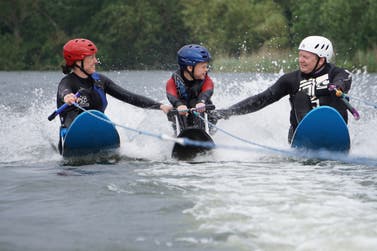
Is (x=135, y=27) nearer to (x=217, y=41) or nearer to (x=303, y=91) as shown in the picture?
(x=217, y=41)

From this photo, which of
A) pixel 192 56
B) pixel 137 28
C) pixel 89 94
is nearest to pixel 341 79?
pixel 192 56

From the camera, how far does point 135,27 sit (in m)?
71.2

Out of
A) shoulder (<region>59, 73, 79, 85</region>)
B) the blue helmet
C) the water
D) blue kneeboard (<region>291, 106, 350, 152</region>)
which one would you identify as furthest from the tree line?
the water

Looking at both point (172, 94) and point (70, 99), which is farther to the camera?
point (172, 94)

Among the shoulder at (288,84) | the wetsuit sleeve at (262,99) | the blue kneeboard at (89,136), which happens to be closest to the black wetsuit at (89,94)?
the blue kneeboard at (89,136)

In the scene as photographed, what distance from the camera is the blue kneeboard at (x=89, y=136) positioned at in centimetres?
858

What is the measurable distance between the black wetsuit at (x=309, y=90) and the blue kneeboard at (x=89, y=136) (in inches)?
53.7

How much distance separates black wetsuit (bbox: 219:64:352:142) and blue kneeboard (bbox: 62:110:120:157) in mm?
1363

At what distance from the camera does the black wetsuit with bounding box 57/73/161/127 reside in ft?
29.1

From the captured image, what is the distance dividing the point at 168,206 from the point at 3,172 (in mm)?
2626

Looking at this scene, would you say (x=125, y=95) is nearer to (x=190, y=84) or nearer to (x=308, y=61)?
(x=190, y=84)

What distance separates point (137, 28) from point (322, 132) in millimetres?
63830

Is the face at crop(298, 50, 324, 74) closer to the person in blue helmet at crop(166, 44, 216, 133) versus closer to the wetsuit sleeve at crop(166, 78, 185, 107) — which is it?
the person in blue helmet at crop(166, 44, 216, 133)

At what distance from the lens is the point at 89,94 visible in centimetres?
897
